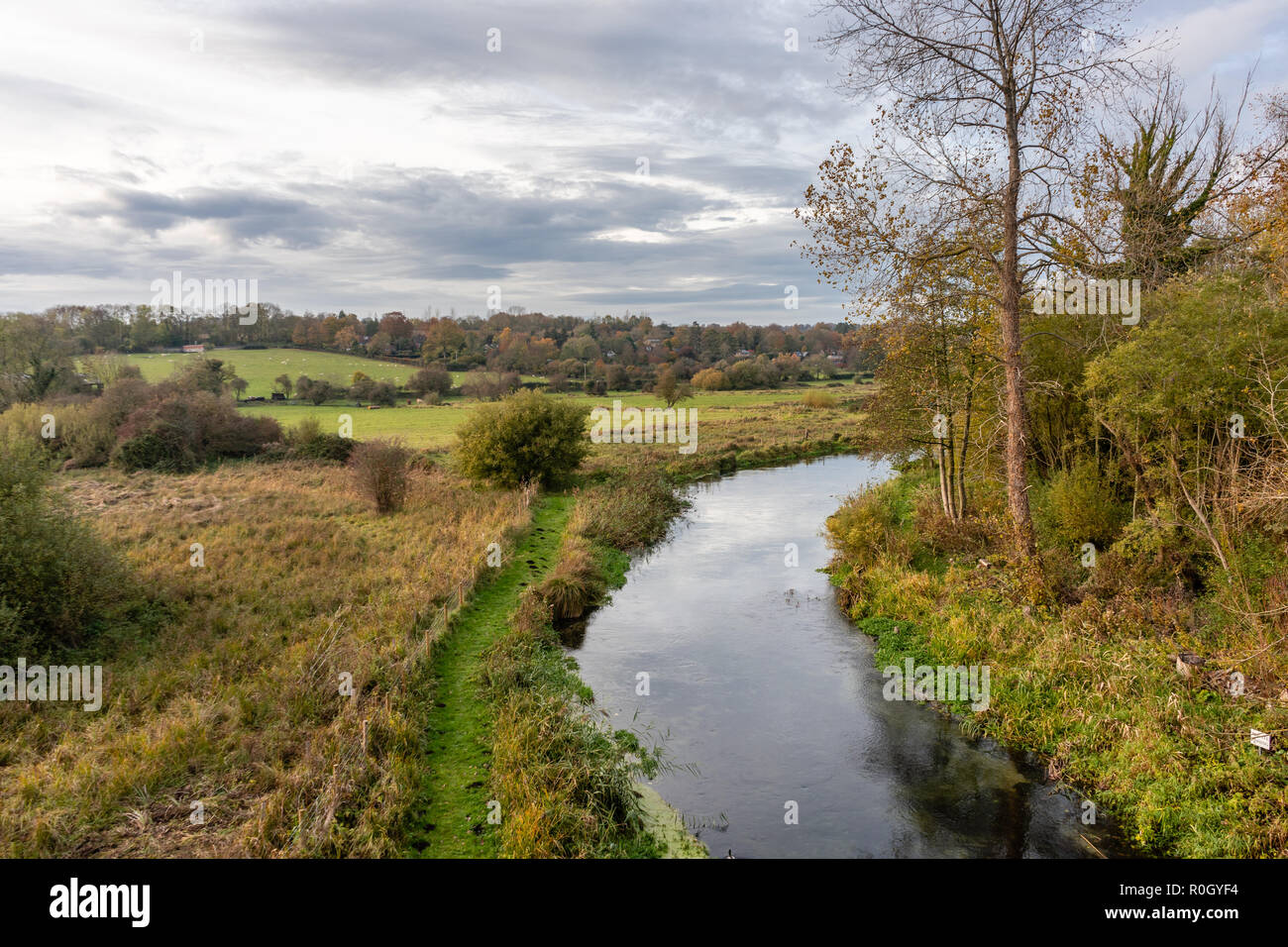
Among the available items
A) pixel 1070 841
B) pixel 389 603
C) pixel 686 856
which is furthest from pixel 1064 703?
pixel 389 603

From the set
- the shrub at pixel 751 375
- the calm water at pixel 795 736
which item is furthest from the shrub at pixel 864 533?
the shrub at pixel 751 375

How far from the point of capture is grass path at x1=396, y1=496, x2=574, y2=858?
27.8ft

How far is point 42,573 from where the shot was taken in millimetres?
13086

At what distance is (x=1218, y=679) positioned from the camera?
10.8 meters

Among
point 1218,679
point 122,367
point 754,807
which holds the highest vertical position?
point 122,367

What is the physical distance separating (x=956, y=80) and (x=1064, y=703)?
11589 mm

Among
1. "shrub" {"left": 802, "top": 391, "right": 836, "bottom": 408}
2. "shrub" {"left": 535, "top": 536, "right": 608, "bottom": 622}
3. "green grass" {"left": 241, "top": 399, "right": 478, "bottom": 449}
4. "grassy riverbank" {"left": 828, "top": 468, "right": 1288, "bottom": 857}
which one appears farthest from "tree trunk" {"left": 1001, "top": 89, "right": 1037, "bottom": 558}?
"shrub" {"left": 802, "top": 391, "right": 836, "bottom": 408}

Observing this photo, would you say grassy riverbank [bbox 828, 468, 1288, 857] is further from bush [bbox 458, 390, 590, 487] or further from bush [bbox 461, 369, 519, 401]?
bush [bbox 461, 369, 519, 401]

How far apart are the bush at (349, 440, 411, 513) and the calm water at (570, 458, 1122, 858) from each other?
35.0ft

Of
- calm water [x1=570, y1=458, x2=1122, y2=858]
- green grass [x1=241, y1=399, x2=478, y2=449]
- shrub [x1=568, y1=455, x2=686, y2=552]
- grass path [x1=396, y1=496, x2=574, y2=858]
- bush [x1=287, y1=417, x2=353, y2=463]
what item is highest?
green grass [x1=241, y1=399, x2=478, y2=449]

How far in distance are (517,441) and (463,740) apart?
69.0 feet

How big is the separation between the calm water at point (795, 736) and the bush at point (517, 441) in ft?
36.0

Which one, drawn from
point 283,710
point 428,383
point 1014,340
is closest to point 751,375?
point 428,383
